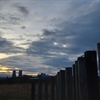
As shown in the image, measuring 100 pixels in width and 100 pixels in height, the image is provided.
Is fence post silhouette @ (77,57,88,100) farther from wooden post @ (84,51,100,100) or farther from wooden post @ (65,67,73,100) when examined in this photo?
wooden post @ (65,67,73,100)

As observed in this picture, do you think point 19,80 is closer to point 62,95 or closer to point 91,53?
point 62,95

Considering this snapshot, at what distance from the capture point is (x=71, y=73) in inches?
261

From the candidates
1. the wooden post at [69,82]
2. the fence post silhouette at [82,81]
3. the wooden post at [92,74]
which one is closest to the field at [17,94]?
the wooden post at [69,82]

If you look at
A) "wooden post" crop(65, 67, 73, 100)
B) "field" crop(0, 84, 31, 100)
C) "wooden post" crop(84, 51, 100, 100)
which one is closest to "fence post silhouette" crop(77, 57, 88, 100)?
"wooden post" crop(84, 51, 100, 100)

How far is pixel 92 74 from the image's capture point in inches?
171

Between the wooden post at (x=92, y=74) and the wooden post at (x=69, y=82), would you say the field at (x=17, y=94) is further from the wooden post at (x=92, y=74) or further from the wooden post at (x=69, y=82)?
the wooden post at (x=92, y=74)

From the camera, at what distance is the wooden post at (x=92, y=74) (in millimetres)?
4355

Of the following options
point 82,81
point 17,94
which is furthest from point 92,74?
point 17,94

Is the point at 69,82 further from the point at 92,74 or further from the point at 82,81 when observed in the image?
the point at 92,74

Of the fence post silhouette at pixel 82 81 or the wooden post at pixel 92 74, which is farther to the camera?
the fence post silhouette at pixel 82 81

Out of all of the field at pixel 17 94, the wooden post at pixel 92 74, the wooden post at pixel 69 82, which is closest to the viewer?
the wooden post at pixel 92 74

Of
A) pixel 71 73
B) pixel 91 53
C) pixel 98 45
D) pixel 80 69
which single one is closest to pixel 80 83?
pixel 80 69

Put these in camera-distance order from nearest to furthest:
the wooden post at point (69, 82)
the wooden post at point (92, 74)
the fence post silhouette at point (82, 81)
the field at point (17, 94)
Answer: the wooden post at point (92, 74)
the fence post silhouette at point (82, 81)
the wooden post at point (69, 82)
the field at point (17, 94)

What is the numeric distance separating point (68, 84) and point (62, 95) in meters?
1.35
